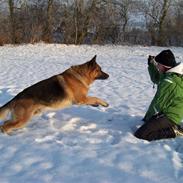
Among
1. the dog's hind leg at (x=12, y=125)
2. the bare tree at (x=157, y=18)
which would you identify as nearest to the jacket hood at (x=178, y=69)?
the dog's hind leg at (x=12, y=125)

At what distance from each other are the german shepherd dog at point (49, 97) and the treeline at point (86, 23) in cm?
2111

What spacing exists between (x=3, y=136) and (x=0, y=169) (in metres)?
1.11

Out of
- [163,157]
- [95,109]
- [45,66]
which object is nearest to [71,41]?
[45,66]

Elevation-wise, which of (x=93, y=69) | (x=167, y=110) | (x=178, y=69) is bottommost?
(x=167, y=110)

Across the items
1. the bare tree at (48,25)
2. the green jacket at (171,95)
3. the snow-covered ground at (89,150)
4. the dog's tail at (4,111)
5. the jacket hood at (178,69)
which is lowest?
the bare tree at (48,25)

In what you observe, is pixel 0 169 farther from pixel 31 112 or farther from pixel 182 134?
pixel 182 134

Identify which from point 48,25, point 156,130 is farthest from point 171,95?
point 48,25

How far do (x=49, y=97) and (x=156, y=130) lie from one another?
1.63 meters

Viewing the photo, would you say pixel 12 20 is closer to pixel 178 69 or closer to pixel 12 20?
pixel 12 20

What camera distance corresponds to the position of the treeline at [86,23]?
2753 centimetres

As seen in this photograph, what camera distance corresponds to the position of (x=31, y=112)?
16.1ft

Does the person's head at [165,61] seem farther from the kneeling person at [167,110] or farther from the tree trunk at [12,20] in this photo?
the tree trunk at [12,20]

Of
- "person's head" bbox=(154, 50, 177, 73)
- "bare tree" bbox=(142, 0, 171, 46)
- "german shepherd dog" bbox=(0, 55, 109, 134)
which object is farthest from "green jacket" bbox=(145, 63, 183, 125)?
"bare tree" bbox=(142, 0, 171, 46)

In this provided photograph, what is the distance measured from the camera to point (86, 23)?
96.1 feet
